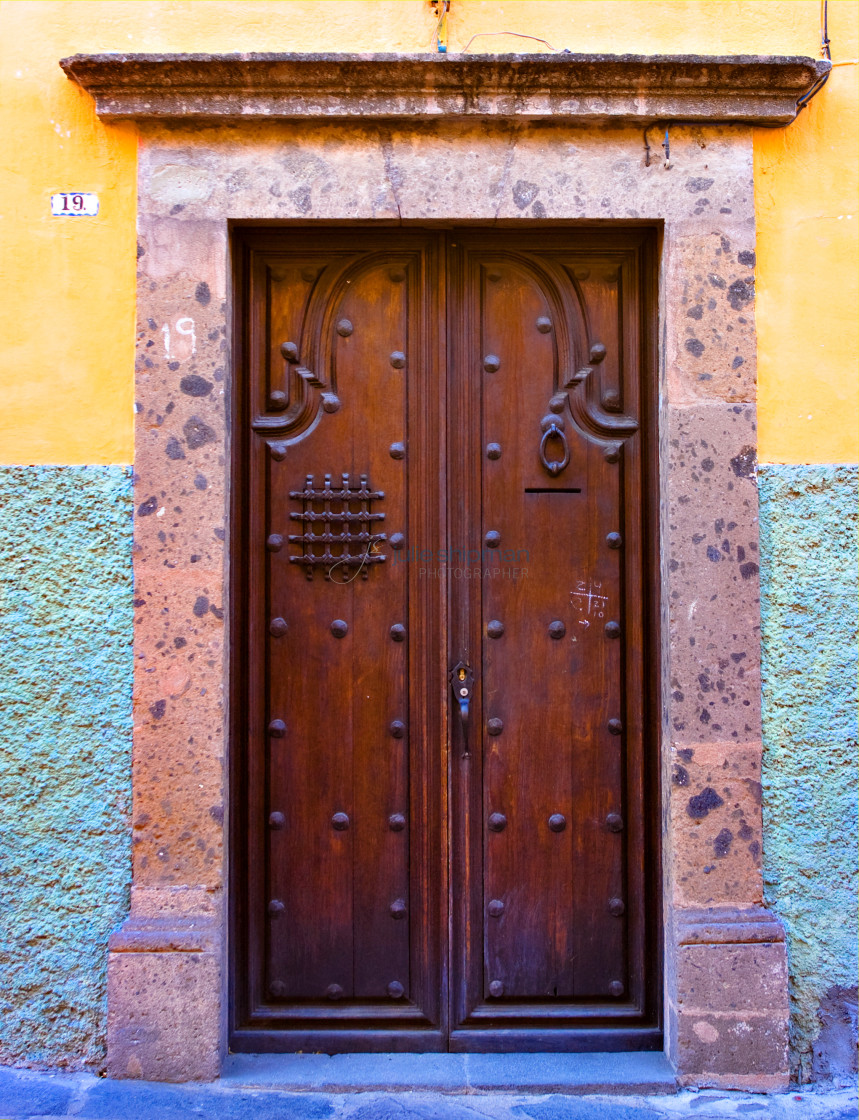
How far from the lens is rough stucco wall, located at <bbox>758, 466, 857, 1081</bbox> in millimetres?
2590

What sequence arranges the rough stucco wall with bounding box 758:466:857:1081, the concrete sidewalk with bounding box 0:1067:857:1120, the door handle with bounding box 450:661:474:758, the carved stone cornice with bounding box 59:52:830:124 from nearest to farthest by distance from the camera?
the concrete sidewalk with bounding box 0:1067:857:1120, the carved stone cornice with bounding box 59:52:830:124, the rough stucco wall with bounding box 758:466:857:1081, the door handle with bounding box 450:661:474:758

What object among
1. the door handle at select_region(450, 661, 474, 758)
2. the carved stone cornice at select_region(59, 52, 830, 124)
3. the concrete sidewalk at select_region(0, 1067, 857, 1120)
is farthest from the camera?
the door handle at select_region(450, 661, 474, 758)

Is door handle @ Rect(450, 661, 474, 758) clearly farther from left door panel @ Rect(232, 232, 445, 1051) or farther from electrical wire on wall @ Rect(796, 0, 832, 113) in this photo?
electrical wire on wall @ Rect(796, 0, 832, 113)

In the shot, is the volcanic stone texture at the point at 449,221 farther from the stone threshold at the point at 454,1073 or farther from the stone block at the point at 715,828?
the stone threshold at the point at 454,1073

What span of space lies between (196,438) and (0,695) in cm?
100

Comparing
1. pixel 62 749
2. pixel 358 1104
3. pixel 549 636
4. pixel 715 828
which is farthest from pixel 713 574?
pixel 62 749

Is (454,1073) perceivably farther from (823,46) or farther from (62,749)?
(823,46)

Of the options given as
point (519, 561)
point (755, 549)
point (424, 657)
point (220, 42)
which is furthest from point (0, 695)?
point (755, 549)

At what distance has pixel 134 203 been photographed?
262 centimetres

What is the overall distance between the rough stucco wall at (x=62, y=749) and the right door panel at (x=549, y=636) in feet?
3.52

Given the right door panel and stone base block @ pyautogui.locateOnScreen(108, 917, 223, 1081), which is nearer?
stone base block @ pyautogui.locateOnScreen(108, 917, 223, 1081)

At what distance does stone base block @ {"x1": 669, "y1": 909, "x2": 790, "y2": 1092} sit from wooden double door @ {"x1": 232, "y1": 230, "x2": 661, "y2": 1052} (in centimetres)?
20

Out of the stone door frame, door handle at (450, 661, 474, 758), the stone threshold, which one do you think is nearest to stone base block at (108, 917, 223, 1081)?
the stone door frame

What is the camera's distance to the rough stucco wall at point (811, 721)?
8.50ft
